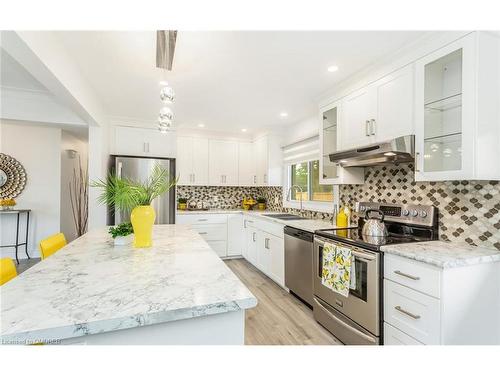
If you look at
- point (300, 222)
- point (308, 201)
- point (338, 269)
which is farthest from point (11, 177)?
point (338, 269)

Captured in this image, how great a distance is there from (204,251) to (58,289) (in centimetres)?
79

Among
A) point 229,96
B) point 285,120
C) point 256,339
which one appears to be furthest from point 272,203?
point 256,339

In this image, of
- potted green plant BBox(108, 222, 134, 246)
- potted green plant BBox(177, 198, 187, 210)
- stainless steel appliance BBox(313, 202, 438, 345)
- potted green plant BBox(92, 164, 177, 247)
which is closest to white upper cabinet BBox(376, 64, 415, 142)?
stainless steel appliance BBox(313, 202, 438, 345)

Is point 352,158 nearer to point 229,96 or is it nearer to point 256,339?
point 229,96

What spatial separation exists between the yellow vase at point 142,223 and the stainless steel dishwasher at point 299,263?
161 cm

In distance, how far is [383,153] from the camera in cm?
205

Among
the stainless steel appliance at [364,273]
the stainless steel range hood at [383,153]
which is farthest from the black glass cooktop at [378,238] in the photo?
the stainless steel range hood at [383,153]

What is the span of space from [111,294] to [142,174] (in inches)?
136

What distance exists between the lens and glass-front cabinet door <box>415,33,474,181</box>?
1.61 m

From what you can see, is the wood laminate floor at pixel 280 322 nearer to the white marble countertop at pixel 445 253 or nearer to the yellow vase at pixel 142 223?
the white marble countertop at pixel 445 253

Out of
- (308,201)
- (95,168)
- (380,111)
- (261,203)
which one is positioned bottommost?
(261,203)

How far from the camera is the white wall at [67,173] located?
4766 mm

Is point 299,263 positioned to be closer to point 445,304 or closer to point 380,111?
point 445,304

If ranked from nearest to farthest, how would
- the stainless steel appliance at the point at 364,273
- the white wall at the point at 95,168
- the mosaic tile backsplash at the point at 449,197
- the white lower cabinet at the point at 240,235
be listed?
the mosaic tile backsplash at the point at 449,197
the stainless steel appliance at the point at 364,273
the white wall at the point at 95,168
the white lower cabinet at the point at 240,235
